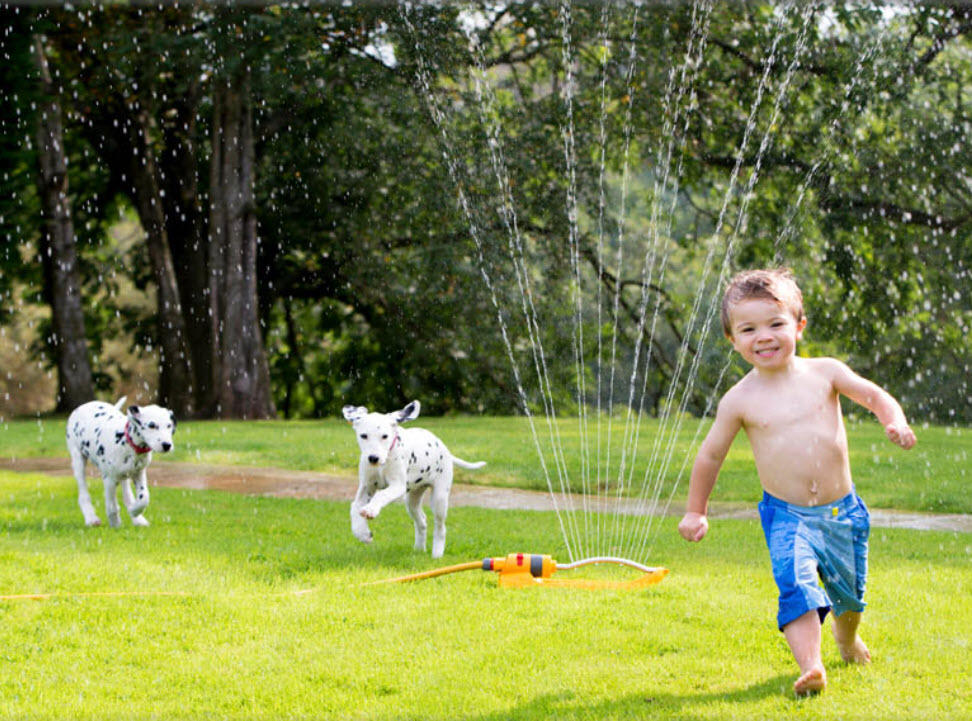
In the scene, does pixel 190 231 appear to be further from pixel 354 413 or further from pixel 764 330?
pixel 764 330

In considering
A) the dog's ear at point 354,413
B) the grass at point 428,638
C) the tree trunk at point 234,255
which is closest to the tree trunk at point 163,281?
the tree trunk at point 234,255

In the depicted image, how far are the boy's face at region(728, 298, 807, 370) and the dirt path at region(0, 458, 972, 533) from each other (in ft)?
13.7

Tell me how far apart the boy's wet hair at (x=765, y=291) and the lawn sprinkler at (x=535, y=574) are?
1.85 m

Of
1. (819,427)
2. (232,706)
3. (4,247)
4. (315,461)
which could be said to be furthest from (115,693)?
(4,247)

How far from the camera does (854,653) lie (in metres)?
4.20

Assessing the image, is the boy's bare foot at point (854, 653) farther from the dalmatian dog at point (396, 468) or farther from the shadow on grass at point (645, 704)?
the dalmatian dog at point (396, 468)

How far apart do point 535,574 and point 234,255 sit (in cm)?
1468

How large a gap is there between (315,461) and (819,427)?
8291 mm

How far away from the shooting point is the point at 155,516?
26.6 ft

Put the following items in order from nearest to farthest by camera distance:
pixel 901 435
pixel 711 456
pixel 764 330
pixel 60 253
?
pixel 901 435
pixel 764 330
pixel 711 456
pixel 60 253

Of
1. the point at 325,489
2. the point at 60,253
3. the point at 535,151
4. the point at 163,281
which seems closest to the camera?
the point at 325,489

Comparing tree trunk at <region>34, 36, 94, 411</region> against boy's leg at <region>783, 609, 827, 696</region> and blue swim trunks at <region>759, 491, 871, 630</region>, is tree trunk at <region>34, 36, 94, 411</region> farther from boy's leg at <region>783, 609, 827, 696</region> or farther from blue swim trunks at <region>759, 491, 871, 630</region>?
boy's leg at <region>783, 609, 827, 696</region>

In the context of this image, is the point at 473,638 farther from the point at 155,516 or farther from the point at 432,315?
the point at 432,315

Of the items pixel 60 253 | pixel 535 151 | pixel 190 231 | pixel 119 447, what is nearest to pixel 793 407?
→ pixel 119 447
